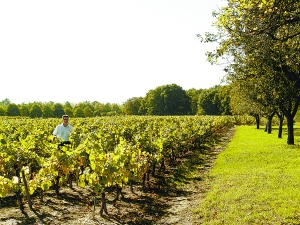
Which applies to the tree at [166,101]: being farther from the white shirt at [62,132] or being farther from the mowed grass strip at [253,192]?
the white shirt at [62,132]

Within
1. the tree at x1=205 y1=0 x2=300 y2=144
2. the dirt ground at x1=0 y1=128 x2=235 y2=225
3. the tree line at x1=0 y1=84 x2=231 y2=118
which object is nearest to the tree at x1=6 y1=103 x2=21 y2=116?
the tree line at x1=0 y1=84 x2=231 y2=118

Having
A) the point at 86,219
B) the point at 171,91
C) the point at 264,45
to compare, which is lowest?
the point at 86,219

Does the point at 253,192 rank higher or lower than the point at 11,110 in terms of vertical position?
lower

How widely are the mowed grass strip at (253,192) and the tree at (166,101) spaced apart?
9024 cm

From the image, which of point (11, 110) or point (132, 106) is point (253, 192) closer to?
point (11, 110)

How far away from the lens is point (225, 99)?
9425cm

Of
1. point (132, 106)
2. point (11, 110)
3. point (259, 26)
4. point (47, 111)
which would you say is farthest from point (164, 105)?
point (259, 26)

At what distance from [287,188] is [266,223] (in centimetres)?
373

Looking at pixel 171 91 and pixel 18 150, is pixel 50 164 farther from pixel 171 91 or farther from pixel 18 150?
pixel 171 91

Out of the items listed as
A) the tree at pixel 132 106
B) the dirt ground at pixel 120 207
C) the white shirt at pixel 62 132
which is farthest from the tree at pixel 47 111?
the dirt ground at pixel 120 207

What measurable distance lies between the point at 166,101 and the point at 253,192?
98039 mm

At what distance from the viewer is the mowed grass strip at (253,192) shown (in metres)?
8.38

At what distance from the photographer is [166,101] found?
108 m

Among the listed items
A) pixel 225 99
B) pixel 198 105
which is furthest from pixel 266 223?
pixel 198 105
